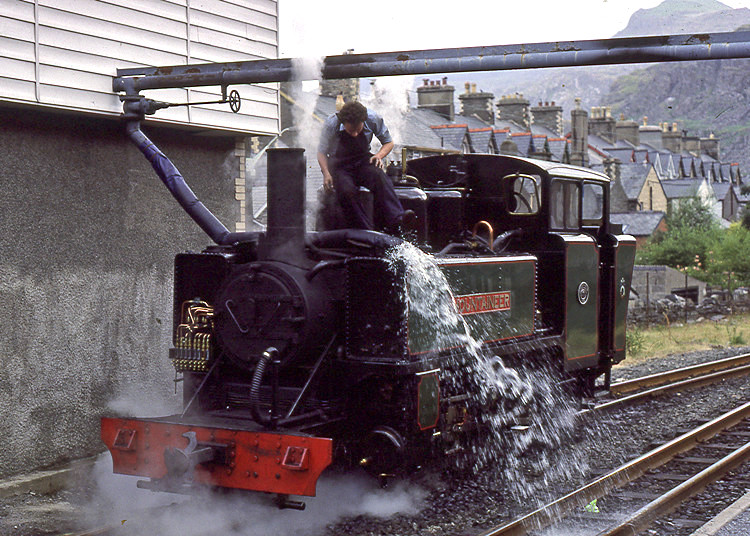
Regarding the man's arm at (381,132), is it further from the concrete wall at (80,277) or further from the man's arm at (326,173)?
the concrete wall at (80,277)

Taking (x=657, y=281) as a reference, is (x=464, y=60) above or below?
above

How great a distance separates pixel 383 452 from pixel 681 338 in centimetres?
1495

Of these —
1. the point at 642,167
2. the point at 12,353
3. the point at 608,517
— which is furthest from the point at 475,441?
the point at 642,167

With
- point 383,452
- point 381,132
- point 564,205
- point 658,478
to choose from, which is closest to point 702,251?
point 564,205

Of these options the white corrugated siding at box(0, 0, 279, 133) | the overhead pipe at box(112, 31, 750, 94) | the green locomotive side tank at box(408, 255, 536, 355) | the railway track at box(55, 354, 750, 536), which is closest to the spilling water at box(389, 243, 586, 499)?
the green locomotive side tank at box(408, 255, 536, 355)

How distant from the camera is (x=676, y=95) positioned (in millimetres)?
138375

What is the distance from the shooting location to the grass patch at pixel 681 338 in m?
16.4

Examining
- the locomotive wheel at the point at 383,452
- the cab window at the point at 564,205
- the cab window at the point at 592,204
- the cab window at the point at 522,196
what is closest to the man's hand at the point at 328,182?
the locomotive wheel at the point at 383,452

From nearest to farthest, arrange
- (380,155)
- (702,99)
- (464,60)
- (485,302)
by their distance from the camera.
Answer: (464,60) < (380,155) < (485,302) < (702,99)

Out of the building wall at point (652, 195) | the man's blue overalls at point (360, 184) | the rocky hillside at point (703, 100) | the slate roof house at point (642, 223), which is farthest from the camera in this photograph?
the rocky hillside at point (703, 100)

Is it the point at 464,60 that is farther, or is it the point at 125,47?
the point at 125,47

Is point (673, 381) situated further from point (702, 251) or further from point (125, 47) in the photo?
point (702, 251)

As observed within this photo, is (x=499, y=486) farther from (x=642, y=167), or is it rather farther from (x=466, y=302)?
(x=642, y=167)

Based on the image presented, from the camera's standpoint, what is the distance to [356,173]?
6309mm
